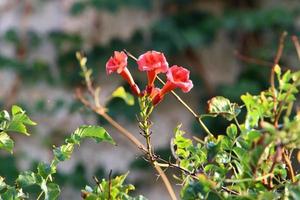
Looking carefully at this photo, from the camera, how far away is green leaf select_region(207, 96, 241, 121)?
751 millimetres

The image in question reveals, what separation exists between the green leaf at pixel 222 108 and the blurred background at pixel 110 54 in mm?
2336

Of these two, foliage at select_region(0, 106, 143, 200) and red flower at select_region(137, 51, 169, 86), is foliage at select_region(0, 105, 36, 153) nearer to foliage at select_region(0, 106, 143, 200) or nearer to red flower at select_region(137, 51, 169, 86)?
foliage at select_region(0, 106, 143, 200)

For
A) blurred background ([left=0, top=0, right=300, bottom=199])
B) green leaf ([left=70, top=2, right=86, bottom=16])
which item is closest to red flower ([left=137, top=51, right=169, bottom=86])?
blurred background ([left=0, top=0, right=300, bottom=199])

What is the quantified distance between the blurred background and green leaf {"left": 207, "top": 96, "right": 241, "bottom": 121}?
234 cm

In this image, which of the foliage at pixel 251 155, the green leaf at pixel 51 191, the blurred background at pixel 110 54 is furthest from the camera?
the blurred background at pixel 110 54

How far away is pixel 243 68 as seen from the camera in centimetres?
337

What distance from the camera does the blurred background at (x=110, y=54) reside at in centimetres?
319

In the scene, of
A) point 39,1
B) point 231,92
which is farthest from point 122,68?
point 39,1

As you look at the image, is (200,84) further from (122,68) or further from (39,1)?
(122,68)

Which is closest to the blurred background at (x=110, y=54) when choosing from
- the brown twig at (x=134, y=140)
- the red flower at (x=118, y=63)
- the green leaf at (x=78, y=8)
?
the green leaf at (x=78, y=8)

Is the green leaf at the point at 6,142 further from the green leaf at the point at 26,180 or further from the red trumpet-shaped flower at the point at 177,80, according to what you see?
the red trumpet-shaped flower at the point at 177,80

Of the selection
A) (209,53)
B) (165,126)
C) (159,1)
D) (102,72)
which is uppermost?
(159,1)

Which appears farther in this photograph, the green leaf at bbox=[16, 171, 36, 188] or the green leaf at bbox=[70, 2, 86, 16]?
A: the green leaf at bbox=[70, 2, 86, 16]

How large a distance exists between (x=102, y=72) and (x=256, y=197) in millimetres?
2788
